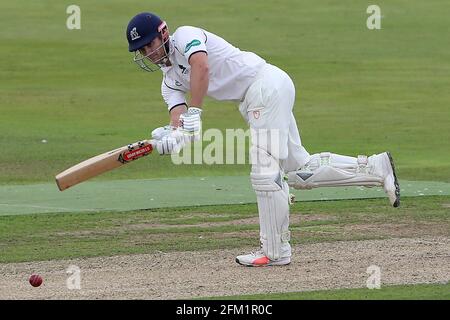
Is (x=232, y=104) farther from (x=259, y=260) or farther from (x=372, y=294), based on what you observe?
(x=372, y=294)

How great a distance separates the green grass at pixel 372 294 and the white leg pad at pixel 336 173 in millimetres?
1268

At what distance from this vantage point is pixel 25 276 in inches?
358

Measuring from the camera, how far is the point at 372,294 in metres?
8.06

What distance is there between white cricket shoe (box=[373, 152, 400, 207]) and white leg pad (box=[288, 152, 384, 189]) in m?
0.03

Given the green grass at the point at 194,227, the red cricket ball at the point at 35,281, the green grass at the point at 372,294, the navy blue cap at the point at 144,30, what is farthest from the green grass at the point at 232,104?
the green grass at the point at 372,294

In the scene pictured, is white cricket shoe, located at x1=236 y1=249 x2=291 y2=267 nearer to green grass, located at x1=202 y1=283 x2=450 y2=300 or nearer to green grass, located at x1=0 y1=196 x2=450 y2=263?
green grass, located at x1=0 y1=196 x2=450 y2=263

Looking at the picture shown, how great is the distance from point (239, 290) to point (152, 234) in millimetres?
2825

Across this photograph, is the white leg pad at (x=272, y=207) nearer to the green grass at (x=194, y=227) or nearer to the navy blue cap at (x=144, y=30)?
the green grass at (x=194, y=227)

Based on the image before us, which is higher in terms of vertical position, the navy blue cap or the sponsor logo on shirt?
the navy blue cap

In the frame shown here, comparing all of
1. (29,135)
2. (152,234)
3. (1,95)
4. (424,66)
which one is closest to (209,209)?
(152,234)

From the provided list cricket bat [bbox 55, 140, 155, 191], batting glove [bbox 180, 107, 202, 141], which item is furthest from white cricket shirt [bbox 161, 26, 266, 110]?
cricket bat [bbox 55, 140, 155, 191]

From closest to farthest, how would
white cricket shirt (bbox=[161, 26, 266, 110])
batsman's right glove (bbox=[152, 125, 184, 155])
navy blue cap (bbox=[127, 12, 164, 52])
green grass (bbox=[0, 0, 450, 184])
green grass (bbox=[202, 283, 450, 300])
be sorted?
1. green grass (bbox=[202, 283, 450, 300])
2. batsman's right glove (bbox=[152, 125, 184, 155])
3. navy blue cap (bbox=[127, 12, 164, 52])
4. white cricket shirt (bbox=[161, 26, 266, 110])
5. green grass (bbox=[0, 0, 450, 184])

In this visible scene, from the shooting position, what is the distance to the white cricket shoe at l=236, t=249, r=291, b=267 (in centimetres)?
935

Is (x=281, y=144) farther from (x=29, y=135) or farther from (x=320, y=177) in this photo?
(x=29, y=135)
